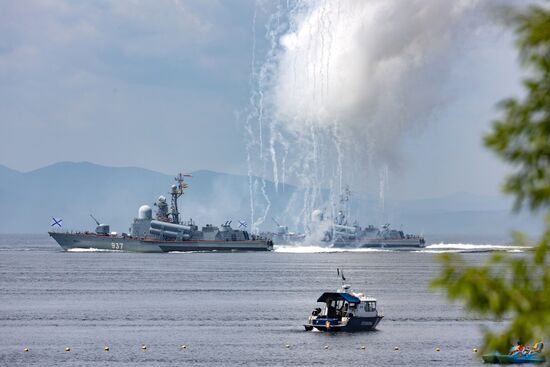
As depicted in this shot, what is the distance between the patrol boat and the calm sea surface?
1.42 metres

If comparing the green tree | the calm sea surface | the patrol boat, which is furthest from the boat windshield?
the green tree

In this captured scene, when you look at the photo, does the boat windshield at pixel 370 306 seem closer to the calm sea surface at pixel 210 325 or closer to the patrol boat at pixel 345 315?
the patrol boat at pixel 345 315

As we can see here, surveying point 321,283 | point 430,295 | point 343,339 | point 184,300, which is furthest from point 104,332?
point 321,283

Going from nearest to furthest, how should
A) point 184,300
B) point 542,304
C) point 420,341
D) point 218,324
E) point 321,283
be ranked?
point 542,304
point 420,341
point 218,324
point 184,300
point 321,283

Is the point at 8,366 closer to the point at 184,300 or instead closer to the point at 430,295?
the point at 184,300

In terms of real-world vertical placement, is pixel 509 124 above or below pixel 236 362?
above

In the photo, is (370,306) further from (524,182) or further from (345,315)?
(524,182)

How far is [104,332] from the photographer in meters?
89.1

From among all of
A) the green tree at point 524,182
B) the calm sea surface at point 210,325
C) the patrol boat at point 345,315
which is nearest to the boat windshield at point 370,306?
the patrol boat at point 345,315

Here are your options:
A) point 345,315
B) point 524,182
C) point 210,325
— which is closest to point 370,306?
point 345,315

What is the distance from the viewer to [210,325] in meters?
96.1

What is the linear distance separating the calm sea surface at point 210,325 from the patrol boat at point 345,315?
4.67 ft

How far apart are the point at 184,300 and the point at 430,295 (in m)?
35.4

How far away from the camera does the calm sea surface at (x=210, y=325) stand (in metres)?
74.1
